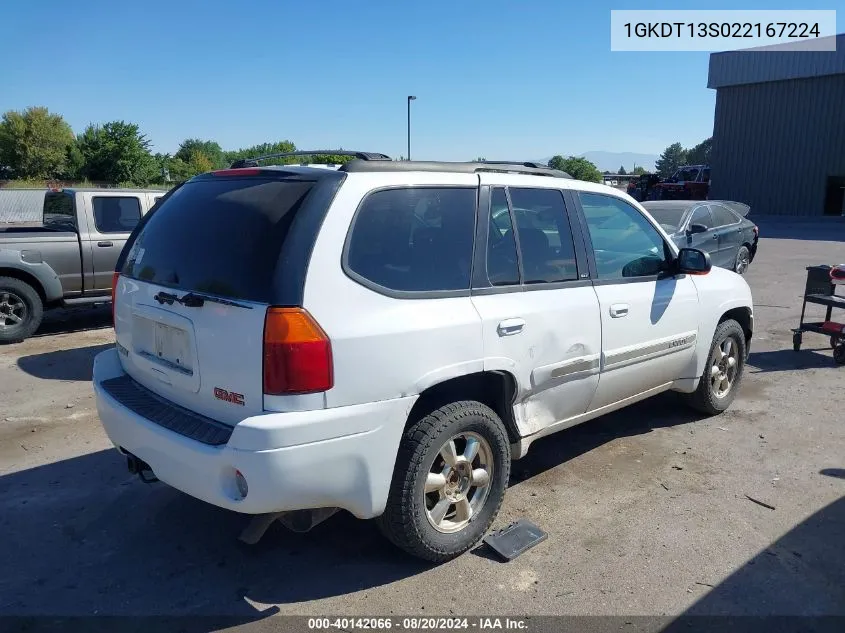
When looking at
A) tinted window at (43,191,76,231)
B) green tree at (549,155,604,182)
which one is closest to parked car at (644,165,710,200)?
green tree at (549,155,604,182)

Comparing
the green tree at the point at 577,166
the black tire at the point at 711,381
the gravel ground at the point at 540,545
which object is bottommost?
the gravel ground at the point at 540,545

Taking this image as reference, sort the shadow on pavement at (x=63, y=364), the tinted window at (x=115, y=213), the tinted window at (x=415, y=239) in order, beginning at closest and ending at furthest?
the tinted window at (x=415, y=239)
the shadow on pavement at (x=63, y=364)
the tinted window at (x=115, y=213)

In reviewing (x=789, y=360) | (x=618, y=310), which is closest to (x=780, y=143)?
(x=789, y=360)

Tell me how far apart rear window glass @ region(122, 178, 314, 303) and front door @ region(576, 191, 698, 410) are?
6.49 ft

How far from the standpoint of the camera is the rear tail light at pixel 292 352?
260cm

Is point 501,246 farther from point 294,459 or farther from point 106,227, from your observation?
point 106,227

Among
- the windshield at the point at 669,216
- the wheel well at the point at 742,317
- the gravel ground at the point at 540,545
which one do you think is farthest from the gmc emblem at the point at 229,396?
the windshield at the point at 669,216

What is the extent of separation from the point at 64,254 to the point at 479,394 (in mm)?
6691

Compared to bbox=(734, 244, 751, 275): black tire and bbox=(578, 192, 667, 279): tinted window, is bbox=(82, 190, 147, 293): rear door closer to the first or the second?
bbox=(578, 192, 667, 279): tinted window

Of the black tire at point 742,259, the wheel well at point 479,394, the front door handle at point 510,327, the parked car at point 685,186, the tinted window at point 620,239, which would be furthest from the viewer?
the parked car at point 685,186

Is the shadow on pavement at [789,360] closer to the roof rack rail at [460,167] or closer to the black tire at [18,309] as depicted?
the roof rack rail at [460,167]

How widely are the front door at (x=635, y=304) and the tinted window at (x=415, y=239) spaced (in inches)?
42.1

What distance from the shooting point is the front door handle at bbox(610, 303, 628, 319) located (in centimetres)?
395

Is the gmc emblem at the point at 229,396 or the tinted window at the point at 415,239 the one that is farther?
the tinted window at the point at 415,239
